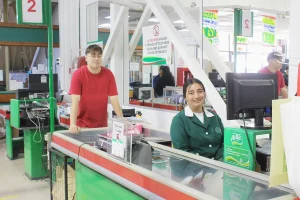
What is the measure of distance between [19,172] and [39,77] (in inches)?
59.8

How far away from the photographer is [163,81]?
27.1 feet

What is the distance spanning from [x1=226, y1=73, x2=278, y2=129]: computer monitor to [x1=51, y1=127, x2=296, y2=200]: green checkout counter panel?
0.32 meters

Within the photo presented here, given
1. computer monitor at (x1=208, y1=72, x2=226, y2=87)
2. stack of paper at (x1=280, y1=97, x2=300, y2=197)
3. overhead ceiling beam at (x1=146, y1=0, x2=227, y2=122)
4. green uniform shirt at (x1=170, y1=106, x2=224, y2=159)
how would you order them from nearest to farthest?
stack of paper at (x1=280, y1=97, x2=300, y2=197)
green uniform shirt at (x1=170, y1=106, x2=224, y2=159)
overhead ceiling beam at (x1=146, y1=0, x2=227, y2=122)
computer monitor at (x1=208, y1=72, x2=226, y2=87)

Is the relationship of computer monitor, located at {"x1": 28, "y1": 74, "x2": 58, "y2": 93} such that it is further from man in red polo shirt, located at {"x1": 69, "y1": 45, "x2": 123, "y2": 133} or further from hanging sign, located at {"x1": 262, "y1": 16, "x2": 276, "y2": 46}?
hanging sign, located at {"x1": 262, "y1": 16, "x2": 276, "y2": 46}

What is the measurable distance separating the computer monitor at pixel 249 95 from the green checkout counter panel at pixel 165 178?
12.6 inches

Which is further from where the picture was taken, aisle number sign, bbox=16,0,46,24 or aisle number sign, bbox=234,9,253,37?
aisle number sign, bbox=234,9,253,37

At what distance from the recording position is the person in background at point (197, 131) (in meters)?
2.82

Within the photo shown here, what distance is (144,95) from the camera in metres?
7.82

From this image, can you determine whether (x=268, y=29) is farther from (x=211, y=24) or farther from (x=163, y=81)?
(x=163, y=81)

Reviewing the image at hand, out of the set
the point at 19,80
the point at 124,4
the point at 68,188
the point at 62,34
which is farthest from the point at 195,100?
the point at 19,80

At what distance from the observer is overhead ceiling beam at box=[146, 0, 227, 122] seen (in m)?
4.09

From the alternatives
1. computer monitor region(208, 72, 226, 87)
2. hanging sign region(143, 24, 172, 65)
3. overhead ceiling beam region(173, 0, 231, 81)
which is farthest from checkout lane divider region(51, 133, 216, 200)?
computer monitor region(208, 72, 226, 87)

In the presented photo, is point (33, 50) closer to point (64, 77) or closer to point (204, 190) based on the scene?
point (64, 77)

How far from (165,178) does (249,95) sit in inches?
28.1
